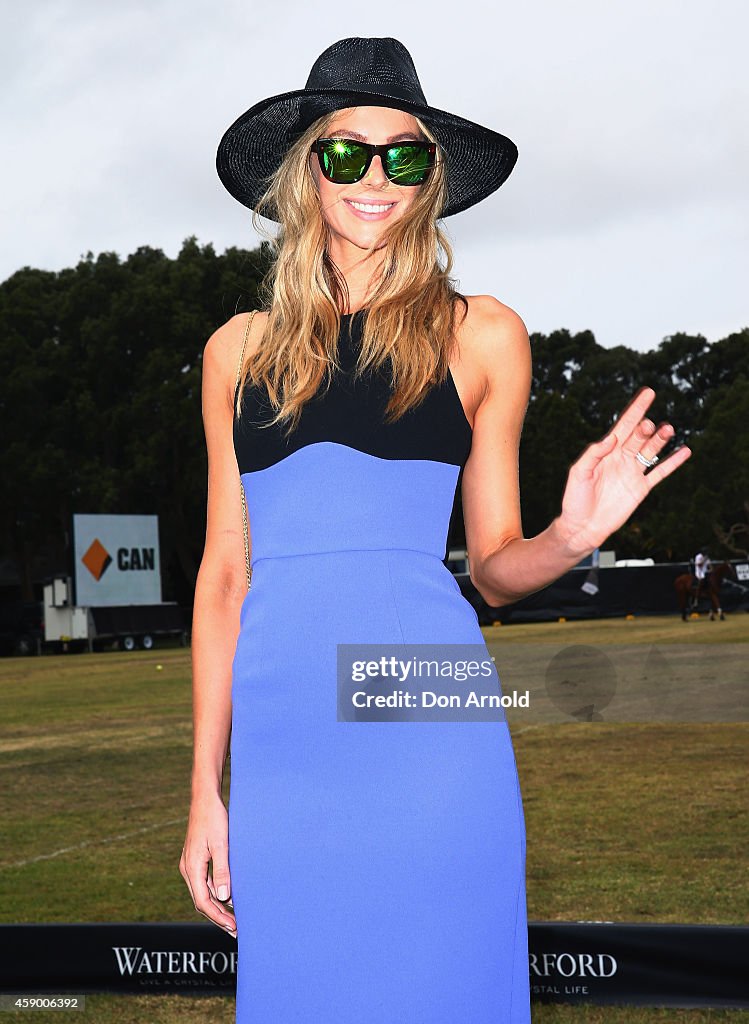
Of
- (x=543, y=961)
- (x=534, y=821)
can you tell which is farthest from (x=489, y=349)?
(x=534, y=821)

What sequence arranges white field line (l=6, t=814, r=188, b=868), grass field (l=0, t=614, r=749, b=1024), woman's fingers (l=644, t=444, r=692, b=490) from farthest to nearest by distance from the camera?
white field line (l=6, t=814, r=188, b=868), grass field (l=0, t=614, r=749, b=1024), woman's fingers (l=644, t=444, r=692, b=490)

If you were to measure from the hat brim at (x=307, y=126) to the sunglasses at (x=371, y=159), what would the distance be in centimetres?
7

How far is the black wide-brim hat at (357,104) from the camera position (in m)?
2.42

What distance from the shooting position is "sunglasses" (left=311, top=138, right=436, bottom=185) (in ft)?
7.95

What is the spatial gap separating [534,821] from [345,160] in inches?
268

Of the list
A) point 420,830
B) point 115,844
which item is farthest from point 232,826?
point 115,844

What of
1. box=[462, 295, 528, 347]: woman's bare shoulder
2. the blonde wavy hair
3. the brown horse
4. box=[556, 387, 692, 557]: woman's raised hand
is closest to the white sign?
the brown horse

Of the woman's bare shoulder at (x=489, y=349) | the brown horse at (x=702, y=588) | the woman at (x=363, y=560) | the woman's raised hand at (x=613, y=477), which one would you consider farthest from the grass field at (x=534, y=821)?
the brown horse at (x=702, y=588)

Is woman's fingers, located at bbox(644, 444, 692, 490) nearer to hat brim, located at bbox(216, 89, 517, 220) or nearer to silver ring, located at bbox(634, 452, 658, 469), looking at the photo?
silver ring, located at bbox(634, 452, 658, 469)

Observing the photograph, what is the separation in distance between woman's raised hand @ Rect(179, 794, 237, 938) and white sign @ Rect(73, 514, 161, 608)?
107 feet

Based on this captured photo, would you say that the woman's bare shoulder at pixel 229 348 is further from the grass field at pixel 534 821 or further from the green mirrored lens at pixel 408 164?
the grass field at pixel 534 821

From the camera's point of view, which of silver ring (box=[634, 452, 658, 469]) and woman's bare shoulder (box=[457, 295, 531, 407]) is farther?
woman's bare shoulder (box=[457, 295, 531, 407])

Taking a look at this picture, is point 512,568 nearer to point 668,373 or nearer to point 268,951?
point 268,951

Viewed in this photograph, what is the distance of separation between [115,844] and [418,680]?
6748mm
